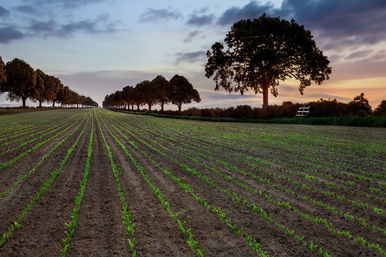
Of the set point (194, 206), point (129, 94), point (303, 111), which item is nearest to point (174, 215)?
point (194, 206)

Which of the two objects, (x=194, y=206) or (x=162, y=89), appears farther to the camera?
(x=162, y=89)

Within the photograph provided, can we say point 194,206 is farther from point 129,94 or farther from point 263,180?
point 129,94

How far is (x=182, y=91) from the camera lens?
65688mm

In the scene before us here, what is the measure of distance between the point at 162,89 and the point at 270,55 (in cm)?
3981

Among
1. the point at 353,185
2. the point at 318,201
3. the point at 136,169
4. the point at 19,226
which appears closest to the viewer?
the point at 19,226

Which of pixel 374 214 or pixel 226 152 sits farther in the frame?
pixel 226 152

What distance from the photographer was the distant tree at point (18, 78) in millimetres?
59562

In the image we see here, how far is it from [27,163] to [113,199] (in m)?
4.71

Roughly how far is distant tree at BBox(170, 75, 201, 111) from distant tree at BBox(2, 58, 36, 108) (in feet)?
112

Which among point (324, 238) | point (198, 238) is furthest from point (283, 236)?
point (198, 238)

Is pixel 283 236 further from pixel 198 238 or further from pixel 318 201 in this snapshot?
pixel 318 201

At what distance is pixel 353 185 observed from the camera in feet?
19.1

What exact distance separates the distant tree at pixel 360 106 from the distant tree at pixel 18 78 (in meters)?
66.6

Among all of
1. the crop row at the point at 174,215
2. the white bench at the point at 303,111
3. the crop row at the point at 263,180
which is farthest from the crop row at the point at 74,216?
the white bench at the point at 303,111
